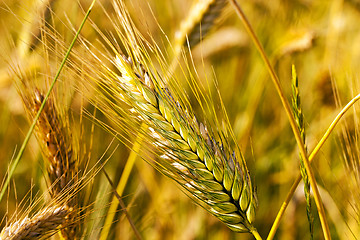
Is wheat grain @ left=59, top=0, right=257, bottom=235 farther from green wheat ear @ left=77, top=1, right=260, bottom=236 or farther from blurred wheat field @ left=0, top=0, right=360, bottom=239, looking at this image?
blurred wheat field @ left=0, top=0, right=360, bottom=239

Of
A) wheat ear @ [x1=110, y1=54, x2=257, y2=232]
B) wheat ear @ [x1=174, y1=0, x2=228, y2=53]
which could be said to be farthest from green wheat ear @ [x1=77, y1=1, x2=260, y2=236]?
wheat ear @ [x1=174, y1=0, x2=228, y2=53]

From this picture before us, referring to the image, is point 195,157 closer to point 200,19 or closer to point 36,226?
point 36,226

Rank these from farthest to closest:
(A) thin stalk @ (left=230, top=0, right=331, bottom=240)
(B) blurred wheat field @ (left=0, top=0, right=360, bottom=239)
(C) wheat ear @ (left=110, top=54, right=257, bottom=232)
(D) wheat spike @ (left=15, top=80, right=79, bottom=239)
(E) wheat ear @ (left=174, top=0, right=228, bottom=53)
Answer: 1. (B) blurred wheat field @ (left=0, top=0, right=360, bottom=239)
2. (E) wheat ear @ (left=174, top=0, right=228, bottom=53)
3. (D) wheat spike @ (left=15, top=80, right=79, bottom=239)
4. (C) wheat ear @ (left=110, top=54, right=257, bottom=232)
5. (A) thin stalk @ (left=230, top=0, right=331, bottom=240)

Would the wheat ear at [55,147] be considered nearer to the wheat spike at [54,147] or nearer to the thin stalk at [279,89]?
the wheat spike at [54,147]

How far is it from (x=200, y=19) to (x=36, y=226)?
1.74 feet

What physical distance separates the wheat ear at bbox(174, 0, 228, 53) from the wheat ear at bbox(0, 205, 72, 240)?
45cm

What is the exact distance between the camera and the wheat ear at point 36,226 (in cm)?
60

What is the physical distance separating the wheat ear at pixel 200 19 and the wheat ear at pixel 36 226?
445 millimetres

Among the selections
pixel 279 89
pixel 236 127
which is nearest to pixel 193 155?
pixel 279 89

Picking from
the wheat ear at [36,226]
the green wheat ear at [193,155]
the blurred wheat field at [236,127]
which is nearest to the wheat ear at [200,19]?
the blurred wheat field at [236,127]

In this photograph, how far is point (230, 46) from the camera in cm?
128

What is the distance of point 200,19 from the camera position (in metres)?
0.90

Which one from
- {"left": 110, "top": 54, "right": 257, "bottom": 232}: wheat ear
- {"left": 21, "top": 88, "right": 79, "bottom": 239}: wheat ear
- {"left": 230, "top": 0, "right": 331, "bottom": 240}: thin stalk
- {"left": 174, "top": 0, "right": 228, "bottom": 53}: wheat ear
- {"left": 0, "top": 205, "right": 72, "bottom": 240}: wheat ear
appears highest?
{"left": 174, "top": 0, "right": 228, "bottom": 53}: wheat ear

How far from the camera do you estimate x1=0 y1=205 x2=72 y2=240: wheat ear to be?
23.6 inches
